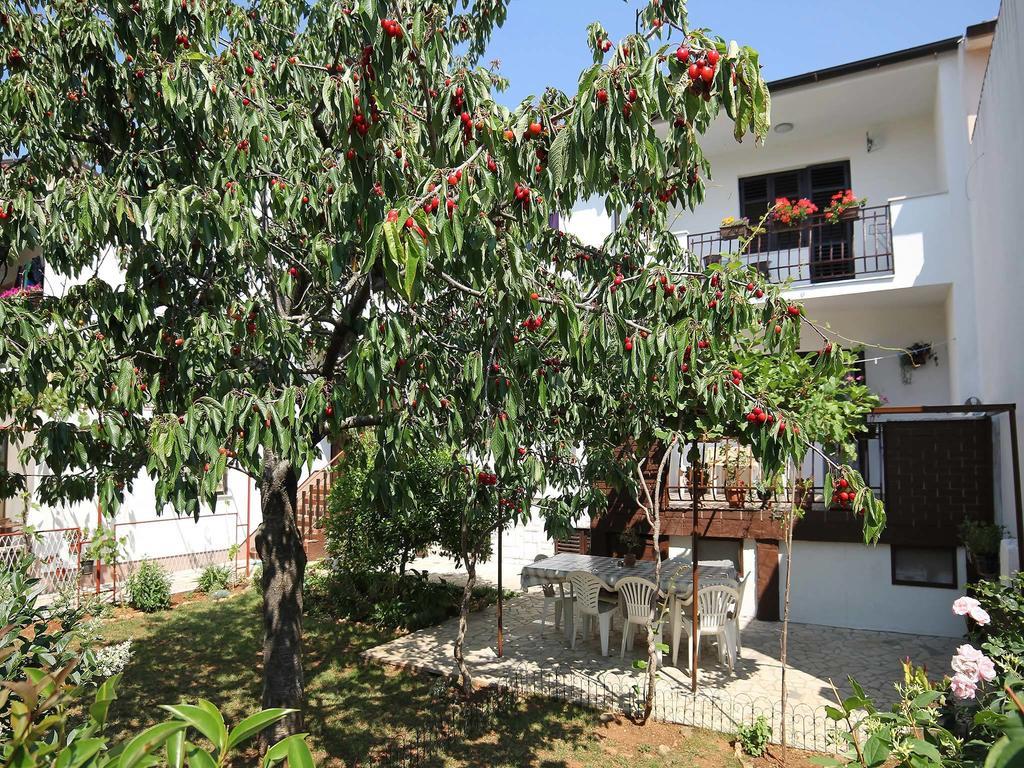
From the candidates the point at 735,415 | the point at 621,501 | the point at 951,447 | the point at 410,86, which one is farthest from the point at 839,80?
the point at 735,415

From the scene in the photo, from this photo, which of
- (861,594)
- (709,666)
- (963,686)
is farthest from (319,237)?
(861,594)

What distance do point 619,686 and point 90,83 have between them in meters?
6.98

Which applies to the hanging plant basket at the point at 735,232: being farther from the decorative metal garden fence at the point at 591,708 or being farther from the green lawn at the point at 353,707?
the green lawn at the point at 353,707

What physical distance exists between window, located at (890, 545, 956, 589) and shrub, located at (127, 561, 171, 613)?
10534mm

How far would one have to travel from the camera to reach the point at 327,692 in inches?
267

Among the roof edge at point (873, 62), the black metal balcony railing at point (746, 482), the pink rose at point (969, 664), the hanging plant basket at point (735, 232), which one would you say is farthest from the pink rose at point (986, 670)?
the roof edge at point (873, 62)

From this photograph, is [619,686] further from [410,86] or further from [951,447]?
[410,86]

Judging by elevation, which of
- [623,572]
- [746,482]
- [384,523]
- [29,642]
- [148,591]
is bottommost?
[148,591]

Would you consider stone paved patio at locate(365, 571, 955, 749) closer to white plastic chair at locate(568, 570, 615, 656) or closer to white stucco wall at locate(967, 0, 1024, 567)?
white plastic chair at locate(568, 570, 615, 656)

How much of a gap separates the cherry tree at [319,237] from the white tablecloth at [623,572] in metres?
2.60

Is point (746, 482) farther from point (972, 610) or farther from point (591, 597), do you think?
point (972, 610)

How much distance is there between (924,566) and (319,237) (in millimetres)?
8716

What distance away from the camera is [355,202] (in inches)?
140

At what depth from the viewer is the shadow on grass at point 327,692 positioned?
549 centimetres
